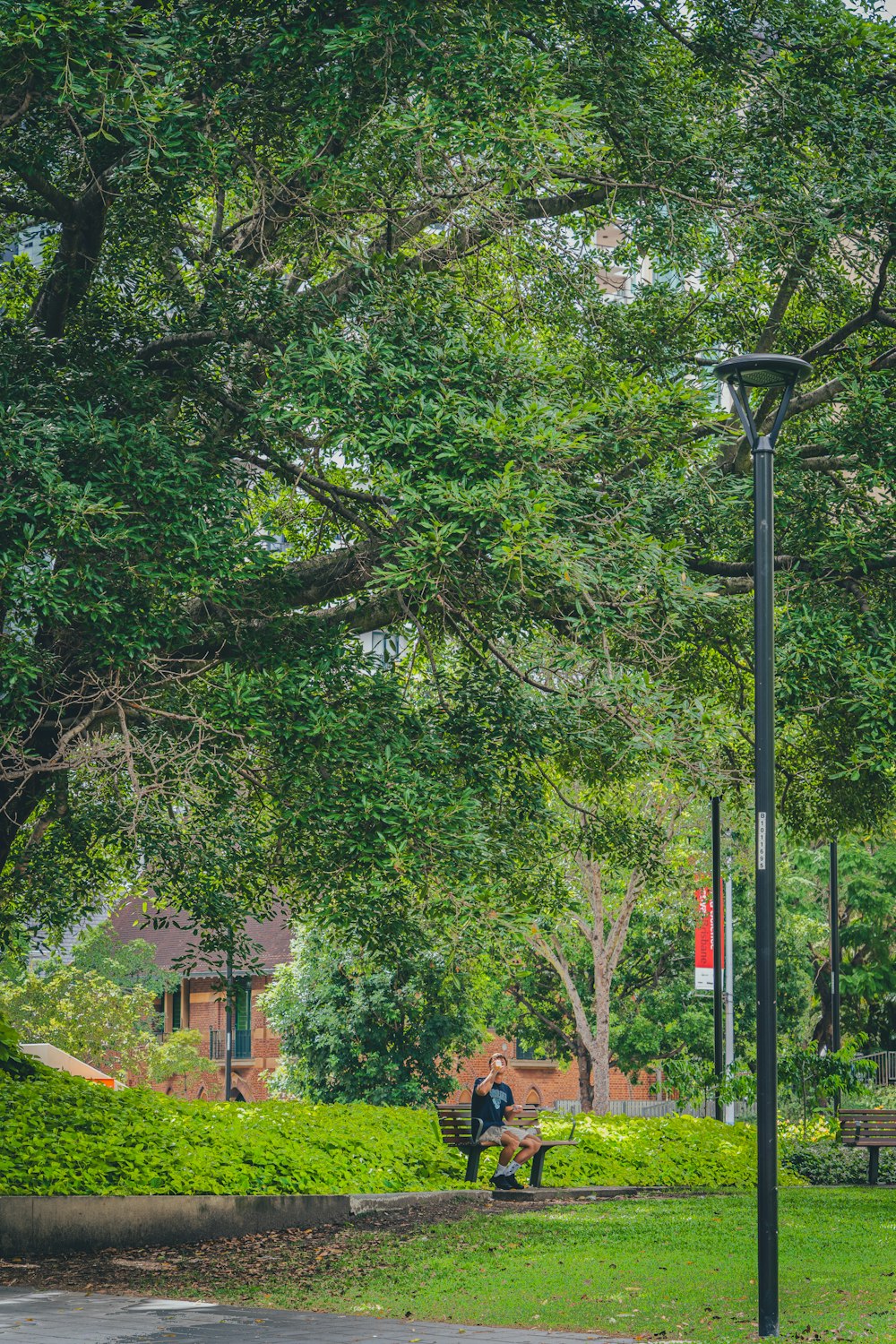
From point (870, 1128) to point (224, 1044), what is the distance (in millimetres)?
30040

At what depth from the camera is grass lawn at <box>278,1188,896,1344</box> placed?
8.21 metres

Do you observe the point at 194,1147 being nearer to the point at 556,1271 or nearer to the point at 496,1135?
the point at 496,1135

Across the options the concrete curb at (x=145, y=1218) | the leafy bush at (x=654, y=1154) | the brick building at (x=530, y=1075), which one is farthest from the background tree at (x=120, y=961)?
the concrete curb at (x=145, y=1218)

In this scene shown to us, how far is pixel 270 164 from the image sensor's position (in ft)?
39.0

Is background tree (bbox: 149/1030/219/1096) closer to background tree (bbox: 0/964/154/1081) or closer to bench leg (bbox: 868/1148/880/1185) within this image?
background tree (bbox: 0/964/154/1081)

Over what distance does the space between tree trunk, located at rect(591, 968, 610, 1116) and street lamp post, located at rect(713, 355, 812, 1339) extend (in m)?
24.7

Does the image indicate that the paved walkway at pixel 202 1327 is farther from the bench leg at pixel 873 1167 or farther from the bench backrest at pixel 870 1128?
the bench leg at pixel 873 1167

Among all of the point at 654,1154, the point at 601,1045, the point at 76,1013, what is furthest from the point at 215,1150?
the point at 76,1013

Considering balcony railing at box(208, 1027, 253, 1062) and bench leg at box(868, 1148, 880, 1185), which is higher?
bench leg at box(868, 1148, 880, 1185)

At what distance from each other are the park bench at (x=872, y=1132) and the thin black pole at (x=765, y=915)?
10784mm

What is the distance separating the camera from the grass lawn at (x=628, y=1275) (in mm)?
8211

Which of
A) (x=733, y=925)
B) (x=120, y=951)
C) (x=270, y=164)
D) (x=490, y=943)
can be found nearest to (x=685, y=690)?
(x=490, y=943)

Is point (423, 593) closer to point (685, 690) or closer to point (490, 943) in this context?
point (490, 943)

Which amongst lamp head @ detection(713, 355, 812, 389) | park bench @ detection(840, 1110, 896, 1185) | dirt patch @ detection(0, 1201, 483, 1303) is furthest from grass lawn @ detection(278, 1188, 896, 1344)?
lamp head @ detection(713, 355, 812, 389)
